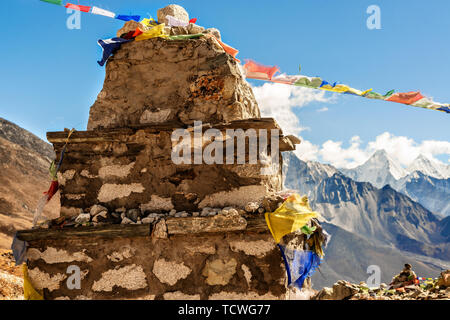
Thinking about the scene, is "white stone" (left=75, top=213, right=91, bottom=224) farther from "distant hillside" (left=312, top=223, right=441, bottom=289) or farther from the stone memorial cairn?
"distant hillside" (left=312, top=223, right=441, bottom=289)

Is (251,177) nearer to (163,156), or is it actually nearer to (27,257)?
(163,156)

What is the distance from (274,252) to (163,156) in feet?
4.59

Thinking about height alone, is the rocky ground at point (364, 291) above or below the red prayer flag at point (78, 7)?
below

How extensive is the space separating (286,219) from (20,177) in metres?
29.8

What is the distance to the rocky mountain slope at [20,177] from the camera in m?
21.6

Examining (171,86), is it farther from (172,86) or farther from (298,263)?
(298,263)

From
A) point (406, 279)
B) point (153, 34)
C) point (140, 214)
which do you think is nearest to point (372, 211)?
point (406, 279)

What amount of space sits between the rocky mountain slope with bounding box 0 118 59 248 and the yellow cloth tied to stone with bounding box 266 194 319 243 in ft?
62.0

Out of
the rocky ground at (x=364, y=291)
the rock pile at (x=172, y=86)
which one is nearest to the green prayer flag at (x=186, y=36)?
the rock pile at (x=172, y=86)

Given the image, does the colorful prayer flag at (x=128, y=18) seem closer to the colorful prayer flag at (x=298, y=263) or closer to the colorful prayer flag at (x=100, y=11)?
the colorful prayer flag at (x=100, y=11)

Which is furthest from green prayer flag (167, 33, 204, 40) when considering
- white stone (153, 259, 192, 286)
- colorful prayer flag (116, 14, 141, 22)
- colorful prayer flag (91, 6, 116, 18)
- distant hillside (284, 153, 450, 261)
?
distant hillside (284, 153, 450, 261)

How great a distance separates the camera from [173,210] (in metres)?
3.28

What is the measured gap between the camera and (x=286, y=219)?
287cm

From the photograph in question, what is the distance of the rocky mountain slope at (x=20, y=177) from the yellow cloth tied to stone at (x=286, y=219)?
62.0ft
